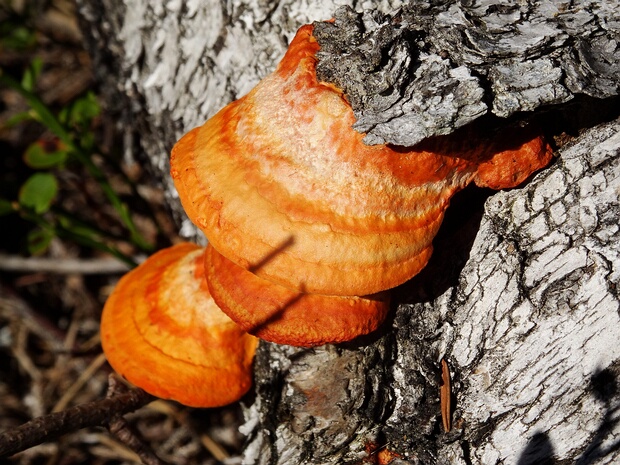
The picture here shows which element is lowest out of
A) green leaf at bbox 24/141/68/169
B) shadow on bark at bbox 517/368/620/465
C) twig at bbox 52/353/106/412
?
twig at bbox 52/353/106/412

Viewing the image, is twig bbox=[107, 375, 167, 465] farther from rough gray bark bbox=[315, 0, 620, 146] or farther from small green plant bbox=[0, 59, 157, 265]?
rough gray bark bbox=[315, 0, 620, 146]

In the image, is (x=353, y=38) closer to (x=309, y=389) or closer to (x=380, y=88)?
(x=380, y=88)

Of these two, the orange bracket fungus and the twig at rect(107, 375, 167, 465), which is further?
the twig at rect(107, 375, 167, 465)

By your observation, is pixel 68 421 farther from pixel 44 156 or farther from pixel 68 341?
pixel 68 341

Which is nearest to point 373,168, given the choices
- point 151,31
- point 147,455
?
point 147,455

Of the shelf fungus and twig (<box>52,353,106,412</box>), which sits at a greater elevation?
the shelf fungus

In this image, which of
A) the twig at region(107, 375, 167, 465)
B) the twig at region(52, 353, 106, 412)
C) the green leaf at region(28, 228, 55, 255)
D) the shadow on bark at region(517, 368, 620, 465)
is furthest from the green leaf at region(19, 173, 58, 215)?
the shadow on bark at region(517, 368, 620, 465)

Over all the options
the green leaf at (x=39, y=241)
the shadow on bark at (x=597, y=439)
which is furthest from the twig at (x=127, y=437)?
the shadow on bark at (x=597, y=439)
